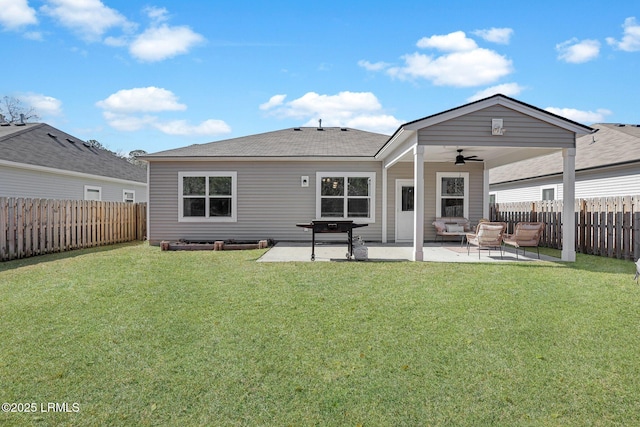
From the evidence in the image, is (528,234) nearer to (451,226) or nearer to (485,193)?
(451,226)

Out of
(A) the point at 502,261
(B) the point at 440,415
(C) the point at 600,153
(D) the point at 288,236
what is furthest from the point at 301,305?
(C) the point at 600,153

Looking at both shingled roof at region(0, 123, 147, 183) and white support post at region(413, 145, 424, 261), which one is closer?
white support post at region(413, 145, 424, 261)

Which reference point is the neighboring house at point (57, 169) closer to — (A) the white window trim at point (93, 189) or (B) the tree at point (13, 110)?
(A) the white window trim at point (93, 189)

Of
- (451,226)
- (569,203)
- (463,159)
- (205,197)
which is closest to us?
(569,203)

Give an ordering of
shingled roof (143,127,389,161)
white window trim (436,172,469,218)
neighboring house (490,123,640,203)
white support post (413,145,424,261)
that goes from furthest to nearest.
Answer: neighboring house (490,123,640,203) < white window trim (436,172,469,218) < shingled roof (143,127,389,161) < white support post (413,145,424,261)

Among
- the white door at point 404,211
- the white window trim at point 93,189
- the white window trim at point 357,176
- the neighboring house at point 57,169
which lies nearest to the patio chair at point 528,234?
the white door at point 404,211

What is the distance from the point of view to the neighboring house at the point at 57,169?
1420cm

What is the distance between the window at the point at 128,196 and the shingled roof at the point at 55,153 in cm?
80

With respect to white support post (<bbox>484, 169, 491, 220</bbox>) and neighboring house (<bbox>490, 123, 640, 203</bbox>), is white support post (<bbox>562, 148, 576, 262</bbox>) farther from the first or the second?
neighboring house (<bbox>490, 123, 640, 203</bbox>)

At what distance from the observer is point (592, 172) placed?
15281mm

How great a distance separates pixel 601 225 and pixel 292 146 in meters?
9.82

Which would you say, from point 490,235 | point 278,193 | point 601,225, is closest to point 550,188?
point 601,225

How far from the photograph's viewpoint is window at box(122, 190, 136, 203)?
21.0 meters

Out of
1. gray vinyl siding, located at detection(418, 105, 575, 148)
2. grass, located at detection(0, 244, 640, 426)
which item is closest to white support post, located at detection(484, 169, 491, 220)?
gray vinyl siding, located at detection(418, 105, 575, 148)
